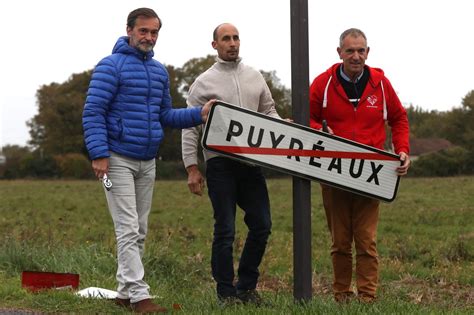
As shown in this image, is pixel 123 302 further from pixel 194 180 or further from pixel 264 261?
pixel 264 261

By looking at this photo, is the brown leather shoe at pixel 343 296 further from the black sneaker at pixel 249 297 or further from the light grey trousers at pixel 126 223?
the light grey trousers at pixel 126 223

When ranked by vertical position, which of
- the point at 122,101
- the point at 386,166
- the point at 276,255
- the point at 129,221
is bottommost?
the point at 276,255

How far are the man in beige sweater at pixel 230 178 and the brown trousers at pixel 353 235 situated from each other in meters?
0.61

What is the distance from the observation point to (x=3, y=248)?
8055 millimetres

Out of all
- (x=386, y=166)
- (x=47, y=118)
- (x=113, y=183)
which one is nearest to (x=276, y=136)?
(x=386, y=166)

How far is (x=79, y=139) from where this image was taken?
61562 mm

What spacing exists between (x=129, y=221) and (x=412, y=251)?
6879 millimetres

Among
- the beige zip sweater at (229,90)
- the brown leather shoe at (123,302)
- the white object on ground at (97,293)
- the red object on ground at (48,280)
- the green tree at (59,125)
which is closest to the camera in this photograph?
the brown leather shoe at (123,302)

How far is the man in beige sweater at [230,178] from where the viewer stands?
5418 millimetres

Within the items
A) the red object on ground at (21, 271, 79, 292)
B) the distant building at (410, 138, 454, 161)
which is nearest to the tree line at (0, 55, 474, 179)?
the distant building at (410, 138, 454, 161)

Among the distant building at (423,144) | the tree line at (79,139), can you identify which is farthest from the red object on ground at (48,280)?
the distant building at (423,144)

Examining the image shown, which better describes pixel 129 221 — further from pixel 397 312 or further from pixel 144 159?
pixel 397 312

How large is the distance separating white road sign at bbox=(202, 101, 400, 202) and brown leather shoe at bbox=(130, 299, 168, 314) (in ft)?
3.76

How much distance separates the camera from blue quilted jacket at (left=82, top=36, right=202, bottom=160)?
5.14 meters
